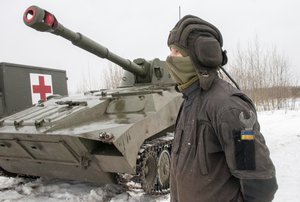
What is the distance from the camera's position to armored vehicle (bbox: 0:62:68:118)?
763cm

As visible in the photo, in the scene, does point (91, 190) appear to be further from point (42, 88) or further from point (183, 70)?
point (42, 88)

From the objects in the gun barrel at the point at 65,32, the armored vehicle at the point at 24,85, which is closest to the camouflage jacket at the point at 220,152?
the gun barrel at the point at 65,32

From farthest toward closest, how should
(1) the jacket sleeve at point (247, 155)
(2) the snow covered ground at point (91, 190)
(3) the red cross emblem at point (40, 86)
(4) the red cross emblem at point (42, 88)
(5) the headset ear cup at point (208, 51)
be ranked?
(4) the red cross emblem at point (42, 88) → (3) the red cross emblem at point (40, 86) → (2) the snow covered ground at point (91, 190) → (5) the headset ear cup at point (208, 51) → (1) the jacket sleeve at point (247, 155)

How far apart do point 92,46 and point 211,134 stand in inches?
155

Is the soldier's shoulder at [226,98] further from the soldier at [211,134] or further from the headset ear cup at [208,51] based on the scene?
the headset ear cup at [208,51]

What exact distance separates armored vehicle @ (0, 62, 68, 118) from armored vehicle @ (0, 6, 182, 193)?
7.48ft

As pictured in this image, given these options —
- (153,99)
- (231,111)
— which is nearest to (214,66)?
(231,111)

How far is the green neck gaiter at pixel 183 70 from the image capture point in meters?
1.74

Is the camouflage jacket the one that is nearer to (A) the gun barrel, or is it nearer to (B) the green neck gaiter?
(B) the green neck gaiter

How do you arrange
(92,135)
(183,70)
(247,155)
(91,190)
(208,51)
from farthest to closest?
(91,190) → (92,135) → (183,70) → (208,51) → (247,155)

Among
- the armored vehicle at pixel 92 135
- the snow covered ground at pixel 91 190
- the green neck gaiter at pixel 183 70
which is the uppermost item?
the green neck gaiter at pixel 183 70

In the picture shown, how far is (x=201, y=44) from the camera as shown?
164cm

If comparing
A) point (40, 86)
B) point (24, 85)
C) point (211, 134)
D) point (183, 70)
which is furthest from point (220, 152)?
point (40, 86)

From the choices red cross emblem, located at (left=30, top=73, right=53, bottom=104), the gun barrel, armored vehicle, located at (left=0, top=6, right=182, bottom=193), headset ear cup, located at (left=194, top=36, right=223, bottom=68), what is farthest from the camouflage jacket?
red cross emblem, located at (left=30, top=73, right=53, bottom=104)
